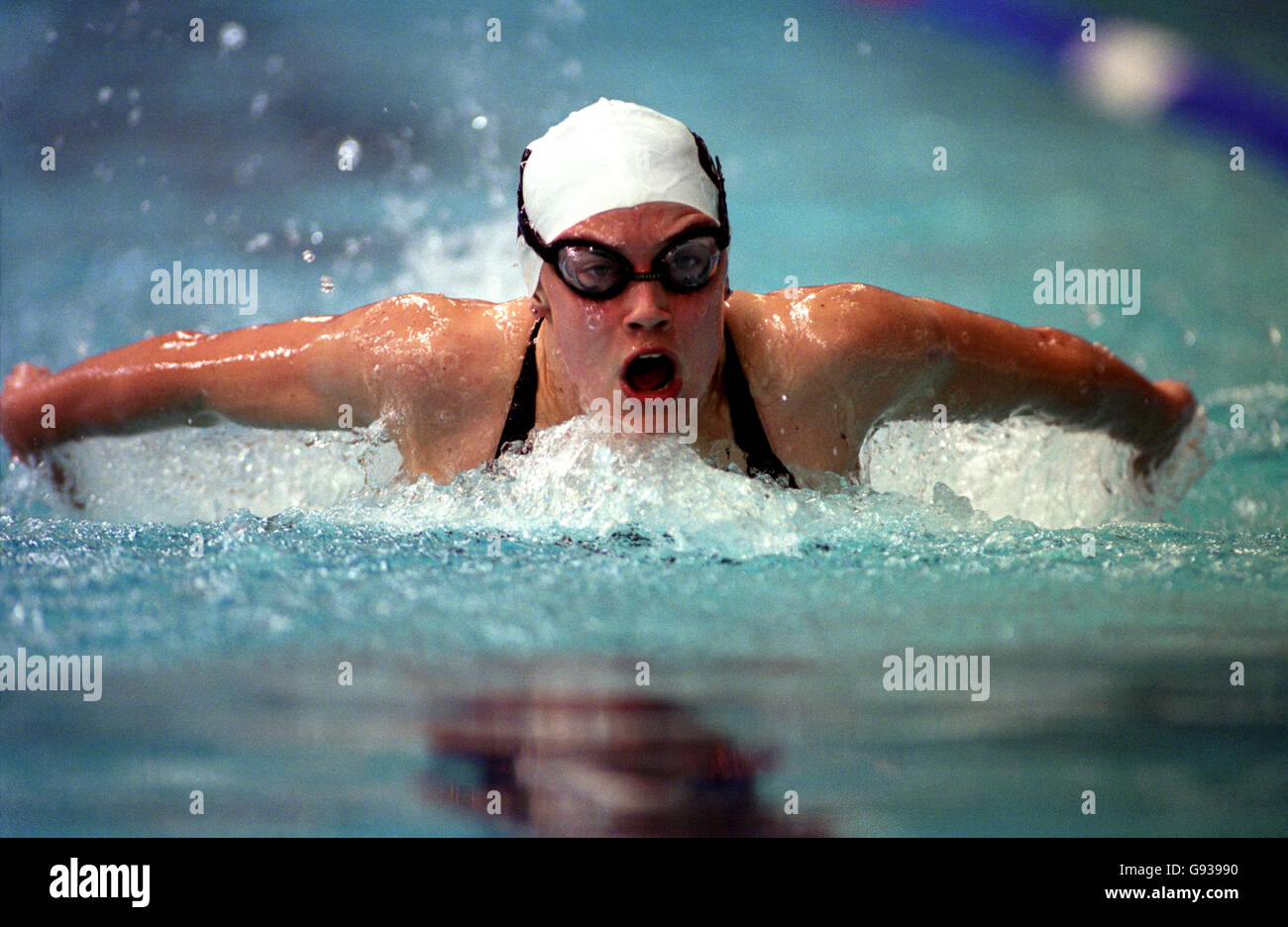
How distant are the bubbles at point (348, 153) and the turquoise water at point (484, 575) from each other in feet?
0.17

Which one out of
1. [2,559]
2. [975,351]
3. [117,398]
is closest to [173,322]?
[117,398]

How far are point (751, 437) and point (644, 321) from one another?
11.6 inches

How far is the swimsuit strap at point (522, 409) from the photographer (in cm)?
203

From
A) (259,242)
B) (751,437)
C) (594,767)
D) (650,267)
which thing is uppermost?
(259,242)

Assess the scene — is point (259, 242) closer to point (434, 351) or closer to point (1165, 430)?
point (434, 351)

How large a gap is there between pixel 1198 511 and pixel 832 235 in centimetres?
201

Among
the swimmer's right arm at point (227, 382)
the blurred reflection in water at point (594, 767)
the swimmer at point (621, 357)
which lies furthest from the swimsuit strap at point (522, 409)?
the blurred reflection in water at point (594, 767)

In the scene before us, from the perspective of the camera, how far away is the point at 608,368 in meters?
1.87

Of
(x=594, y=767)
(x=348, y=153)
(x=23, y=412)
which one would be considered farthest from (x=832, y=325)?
(x=348, y=153)

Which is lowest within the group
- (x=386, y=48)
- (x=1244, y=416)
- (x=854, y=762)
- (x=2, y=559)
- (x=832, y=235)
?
(x=854, y=762)

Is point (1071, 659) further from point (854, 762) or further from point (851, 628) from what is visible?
point (854, 762)

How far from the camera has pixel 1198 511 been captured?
3.08 m

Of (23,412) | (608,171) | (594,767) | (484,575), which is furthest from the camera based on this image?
(23,412)

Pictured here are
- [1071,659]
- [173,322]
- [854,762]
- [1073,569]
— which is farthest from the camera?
[173,322]
